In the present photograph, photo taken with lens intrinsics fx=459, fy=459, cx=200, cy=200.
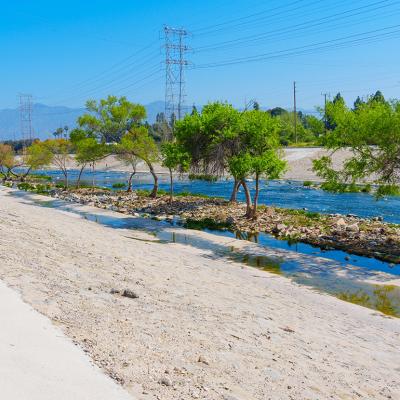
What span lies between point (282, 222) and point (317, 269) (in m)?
11.6

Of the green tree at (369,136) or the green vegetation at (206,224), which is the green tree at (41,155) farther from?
the green tree at (369,136)

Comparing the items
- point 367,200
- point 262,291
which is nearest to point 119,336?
point 262,291

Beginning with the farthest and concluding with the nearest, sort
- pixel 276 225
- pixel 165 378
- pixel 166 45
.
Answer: pixel 166 45
pixel 276 225
pixel 165 378

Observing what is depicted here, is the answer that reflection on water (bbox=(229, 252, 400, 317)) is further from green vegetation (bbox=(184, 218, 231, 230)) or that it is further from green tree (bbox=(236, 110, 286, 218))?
green tree (bbox=(236, 110, 286, 218))

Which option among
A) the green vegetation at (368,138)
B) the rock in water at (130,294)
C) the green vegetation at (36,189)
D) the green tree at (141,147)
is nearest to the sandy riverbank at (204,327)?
the rock in water at (130,294)

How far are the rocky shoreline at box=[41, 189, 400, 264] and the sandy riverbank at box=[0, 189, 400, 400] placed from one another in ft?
29.1

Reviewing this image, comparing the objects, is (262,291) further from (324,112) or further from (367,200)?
(367,200)

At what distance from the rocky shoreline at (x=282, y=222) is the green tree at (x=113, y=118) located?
25.8ft

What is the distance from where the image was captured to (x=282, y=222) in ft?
112

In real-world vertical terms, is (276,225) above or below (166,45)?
below

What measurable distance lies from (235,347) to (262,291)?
6789mm

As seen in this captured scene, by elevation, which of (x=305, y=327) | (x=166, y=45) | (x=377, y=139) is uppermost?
(x=166, y=45)

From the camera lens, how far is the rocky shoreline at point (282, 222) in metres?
27.2

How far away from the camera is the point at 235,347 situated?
11.0 metres
